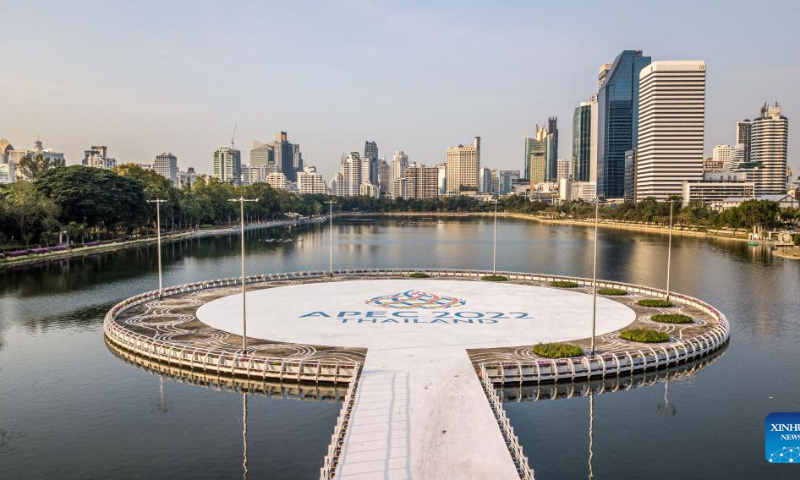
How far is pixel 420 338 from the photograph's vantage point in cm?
4759

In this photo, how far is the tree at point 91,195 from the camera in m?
131

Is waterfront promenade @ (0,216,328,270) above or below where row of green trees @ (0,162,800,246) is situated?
below

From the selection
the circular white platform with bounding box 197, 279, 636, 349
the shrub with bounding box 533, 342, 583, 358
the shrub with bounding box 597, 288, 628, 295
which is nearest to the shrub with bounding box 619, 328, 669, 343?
the circular white platform with bounding box 197, 279, 636, 349

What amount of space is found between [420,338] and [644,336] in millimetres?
17996

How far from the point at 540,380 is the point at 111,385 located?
96.4ft

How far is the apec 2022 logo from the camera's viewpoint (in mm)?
29578

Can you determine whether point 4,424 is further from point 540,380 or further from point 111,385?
point 540,380

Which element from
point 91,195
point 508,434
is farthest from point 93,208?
point 508,434

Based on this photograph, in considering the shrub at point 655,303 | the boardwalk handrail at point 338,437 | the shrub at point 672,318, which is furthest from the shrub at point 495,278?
the boardwalk handrail at point 338,437

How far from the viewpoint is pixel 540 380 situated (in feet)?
130

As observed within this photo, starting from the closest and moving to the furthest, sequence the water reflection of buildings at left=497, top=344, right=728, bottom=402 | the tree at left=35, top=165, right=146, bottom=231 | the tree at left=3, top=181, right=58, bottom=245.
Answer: the water reflection of buildings at left=497, top=344, right=728, bottom=402
the tree at left=3, top=181, right=58, bottom=245
the tree at left=35, top=165, right=146, bottom=231

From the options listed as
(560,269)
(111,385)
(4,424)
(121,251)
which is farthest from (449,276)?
(121,251)

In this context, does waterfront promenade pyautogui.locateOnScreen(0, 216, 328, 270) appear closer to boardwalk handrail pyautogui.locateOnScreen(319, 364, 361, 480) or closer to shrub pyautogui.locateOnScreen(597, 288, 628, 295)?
boardwalk handrail pyautogui.locateOnScreen(319, 364, 361, 480)

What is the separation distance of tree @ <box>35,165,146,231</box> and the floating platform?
244ft
